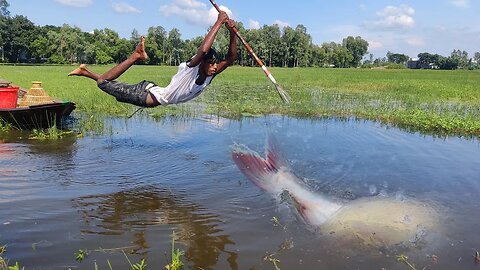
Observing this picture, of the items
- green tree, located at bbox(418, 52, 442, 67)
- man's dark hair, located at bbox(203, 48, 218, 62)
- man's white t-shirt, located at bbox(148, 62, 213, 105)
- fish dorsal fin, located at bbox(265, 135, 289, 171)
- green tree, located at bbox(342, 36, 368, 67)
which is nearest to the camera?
man's dark hair, located at bbox(203, 48, 218, 62)

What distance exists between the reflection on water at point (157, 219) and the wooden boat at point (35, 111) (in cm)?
409

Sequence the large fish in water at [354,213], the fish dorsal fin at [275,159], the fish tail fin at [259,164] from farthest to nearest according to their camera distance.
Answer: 1. the fish dorsal fin at [275,159]
2. the fish tail fin at [259,164]
3. the large fish in water at [354,213]

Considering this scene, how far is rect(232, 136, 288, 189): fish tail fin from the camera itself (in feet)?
19.4

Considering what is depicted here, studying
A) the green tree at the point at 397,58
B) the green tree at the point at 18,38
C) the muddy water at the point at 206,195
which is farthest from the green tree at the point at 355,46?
Result: the muddy water at the point at 206,195

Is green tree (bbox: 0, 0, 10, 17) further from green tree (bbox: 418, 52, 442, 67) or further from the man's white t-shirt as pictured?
green tree (bbox: 418, 52, 442, 67)

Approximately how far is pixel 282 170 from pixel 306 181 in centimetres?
39

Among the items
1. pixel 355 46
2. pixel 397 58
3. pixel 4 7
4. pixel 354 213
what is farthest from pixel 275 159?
pixel 397 58

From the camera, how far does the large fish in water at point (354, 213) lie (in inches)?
162

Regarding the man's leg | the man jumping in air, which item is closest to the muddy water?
the man jumping in air

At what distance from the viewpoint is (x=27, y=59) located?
68.4 meters

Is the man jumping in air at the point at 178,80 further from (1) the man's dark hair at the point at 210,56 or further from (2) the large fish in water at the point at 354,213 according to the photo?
(2) the large fish in water at the point at 354,213

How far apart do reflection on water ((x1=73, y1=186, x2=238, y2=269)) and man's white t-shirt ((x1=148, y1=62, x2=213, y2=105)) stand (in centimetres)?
116

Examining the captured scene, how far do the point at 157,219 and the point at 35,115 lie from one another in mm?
5207

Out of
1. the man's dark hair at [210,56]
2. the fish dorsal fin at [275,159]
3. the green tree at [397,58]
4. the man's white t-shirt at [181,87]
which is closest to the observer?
the man's dark hair at [210,56]
